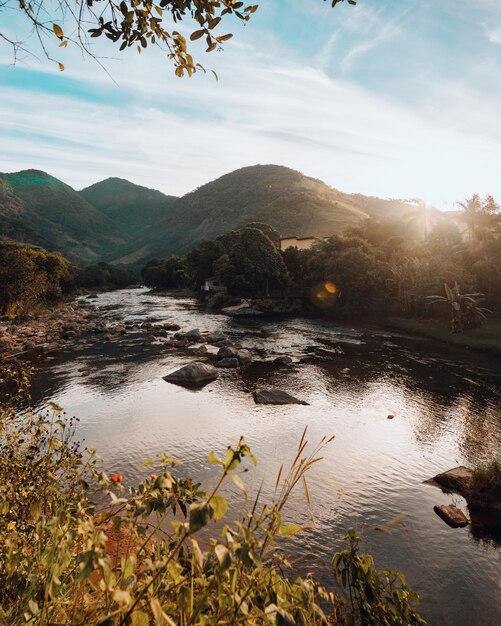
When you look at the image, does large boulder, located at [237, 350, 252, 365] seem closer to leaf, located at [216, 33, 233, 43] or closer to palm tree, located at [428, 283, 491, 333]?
palm tree, located at [428, 283, 491, 333]

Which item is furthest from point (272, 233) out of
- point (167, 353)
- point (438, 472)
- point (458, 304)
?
point (438, 472)

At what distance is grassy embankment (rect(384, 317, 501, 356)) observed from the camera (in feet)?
116

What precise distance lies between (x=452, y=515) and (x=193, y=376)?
17044 mm

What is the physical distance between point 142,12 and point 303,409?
61.8 ft

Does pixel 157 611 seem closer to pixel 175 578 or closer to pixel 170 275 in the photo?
pixel 175 578

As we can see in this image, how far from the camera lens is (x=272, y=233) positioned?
89250 mm

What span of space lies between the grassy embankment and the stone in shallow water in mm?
27256

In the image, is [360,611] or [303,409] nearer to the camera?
[360,611]

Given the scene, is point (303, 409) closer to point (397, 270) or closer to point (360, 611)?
→ point (360, 611)

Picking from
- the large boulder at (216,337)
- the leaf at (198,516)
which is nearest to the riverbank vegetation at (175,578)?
the leaf at (198,516)

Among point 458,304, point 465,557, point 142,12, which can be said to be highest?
point 142,12

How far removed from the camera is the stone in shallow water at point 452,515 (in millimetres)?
11252

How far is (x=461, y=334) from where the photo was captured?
3912cm

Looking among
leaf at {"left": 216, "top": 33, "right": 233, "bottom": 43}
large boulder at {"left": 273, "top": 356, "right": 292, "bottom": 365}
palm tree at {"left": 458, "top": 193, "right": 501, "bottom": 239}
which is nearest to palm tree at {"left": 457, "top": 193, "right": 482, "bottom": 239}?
palm tree at {"left": 458, "top": 193, "right": 501, "bottom": 239}
